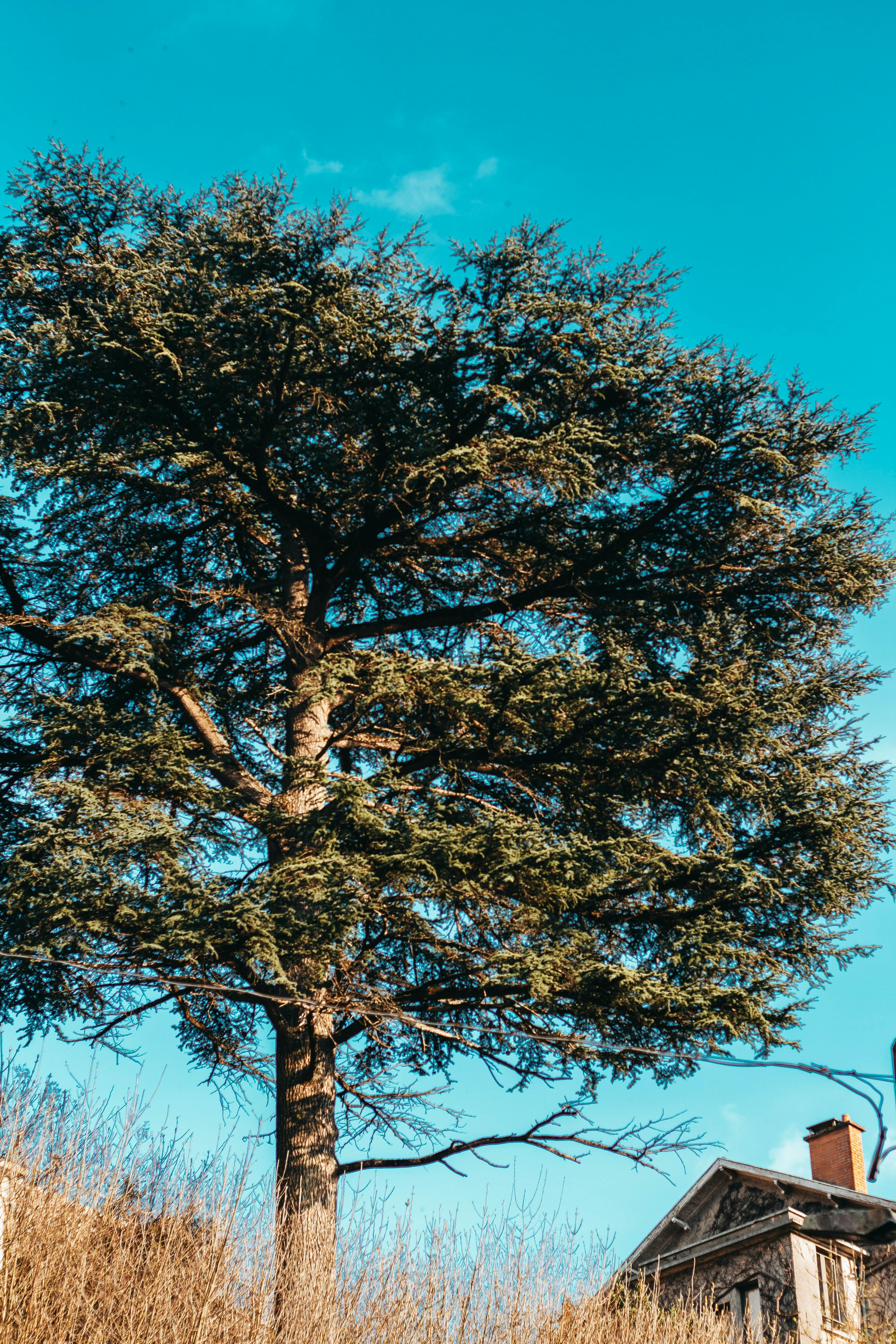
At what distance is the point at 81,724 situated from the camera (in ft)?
27.7

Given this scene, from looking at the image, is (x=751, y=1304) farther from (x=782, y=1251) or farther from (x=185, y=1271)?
(x=185, y=1271)

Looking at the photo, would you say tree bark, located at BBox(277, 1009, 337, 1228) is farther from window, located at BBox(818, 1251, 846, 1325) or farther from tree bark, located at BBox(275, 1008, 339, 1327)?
window, located at BBox(818, 1251, 846, 1325)

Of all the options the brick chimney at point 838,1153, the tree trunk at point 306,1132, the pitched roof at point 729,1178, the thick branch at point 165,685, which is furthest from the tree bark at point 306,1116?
the brick chimney at point 838,1153

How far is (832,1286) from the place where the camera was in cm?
1563

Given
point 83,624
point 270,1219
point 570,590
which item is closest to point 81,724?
point 83,624

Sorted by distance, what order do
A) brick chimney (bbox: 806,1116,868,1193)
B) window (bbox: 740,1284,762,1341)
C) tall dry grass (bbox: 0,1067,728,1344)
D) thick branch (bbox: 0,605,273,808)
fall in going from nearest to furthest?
tall dry grass (bbox: 0,1067,728,1344) < thick branch (bbox: 0,605,273,808) < window (bbox: 740,1284,762,1341) < brick chimney (bbox: 806,1116,868,1193)

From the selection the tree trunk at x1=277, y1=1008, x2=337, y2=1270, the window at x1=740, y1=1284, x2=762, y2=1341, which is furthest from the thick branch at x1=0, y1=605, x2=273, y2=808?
the window at x1=740, y1=1284, x2=762, y2=1341

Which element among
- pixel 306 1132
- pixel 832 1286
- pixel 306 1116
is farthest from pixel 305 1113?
pixel 832 1286

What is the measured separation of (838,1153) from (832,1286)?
2.05 m

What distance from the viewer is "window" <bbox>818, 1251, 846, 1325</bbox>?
50.3 ft

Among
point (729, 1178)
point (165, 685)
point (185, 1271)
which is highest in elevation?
point (165, 685)

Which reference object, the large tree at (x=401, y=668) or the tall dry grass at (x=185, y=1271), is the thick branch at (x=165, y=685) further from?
the tall dry grass at (x=185, y=1271)

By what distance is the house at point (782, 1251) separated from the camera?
15.0m

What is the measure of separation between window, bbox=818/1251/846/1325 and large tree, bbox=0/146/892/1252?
8.44 meters
